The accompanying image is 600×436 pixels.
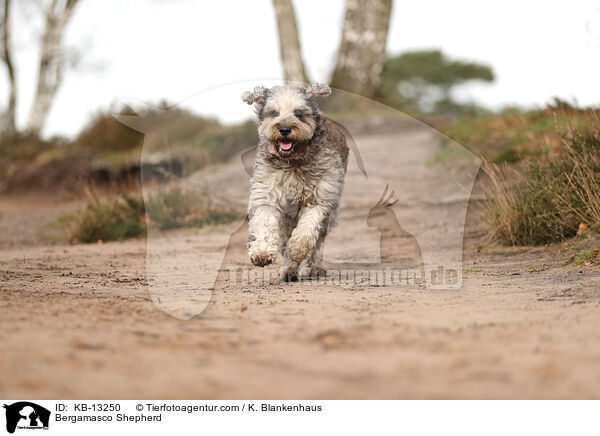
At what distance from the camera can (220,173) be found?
12.5 m

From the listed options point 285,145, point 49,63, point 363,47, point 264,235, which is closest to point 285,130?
point 285,145

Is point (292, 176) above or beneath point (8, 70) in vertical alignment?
beneath

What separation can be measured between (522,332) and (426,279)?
101 inches

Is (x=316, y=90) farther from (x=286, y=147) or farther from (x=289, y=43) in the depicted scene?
(x=289, y=43)

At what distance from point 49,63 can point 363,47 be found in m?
15.1

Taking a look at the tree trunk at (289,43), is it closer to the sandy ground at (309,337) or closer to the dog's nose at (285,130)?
the sandy ground at (309,337)

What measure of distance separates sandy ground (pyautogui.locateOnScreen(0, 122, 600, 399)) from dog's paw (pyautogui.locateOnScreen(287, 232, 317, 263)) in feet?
0.93

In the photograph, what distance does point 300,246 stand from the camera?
18.2ft

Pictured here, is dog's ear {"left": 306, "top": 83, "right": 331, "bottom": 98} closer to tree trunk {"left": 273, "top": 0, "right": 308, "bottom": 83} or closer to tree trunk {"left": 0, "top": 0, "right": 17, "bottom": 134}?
tree trunk {"left": 273, "top": 0, "right": 308, "bottom": 83}

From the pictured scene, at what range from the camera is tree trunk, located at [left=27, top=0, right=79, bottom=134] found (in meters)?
25.1

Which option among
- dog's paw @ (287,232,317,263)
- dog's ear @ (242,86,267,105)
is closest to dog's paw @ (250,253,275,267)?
dog's paw @ (287,232,317,263)

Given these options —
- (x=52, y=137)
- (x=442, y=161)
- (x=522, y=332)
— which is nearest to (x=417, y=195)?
(x=442, y=161)
